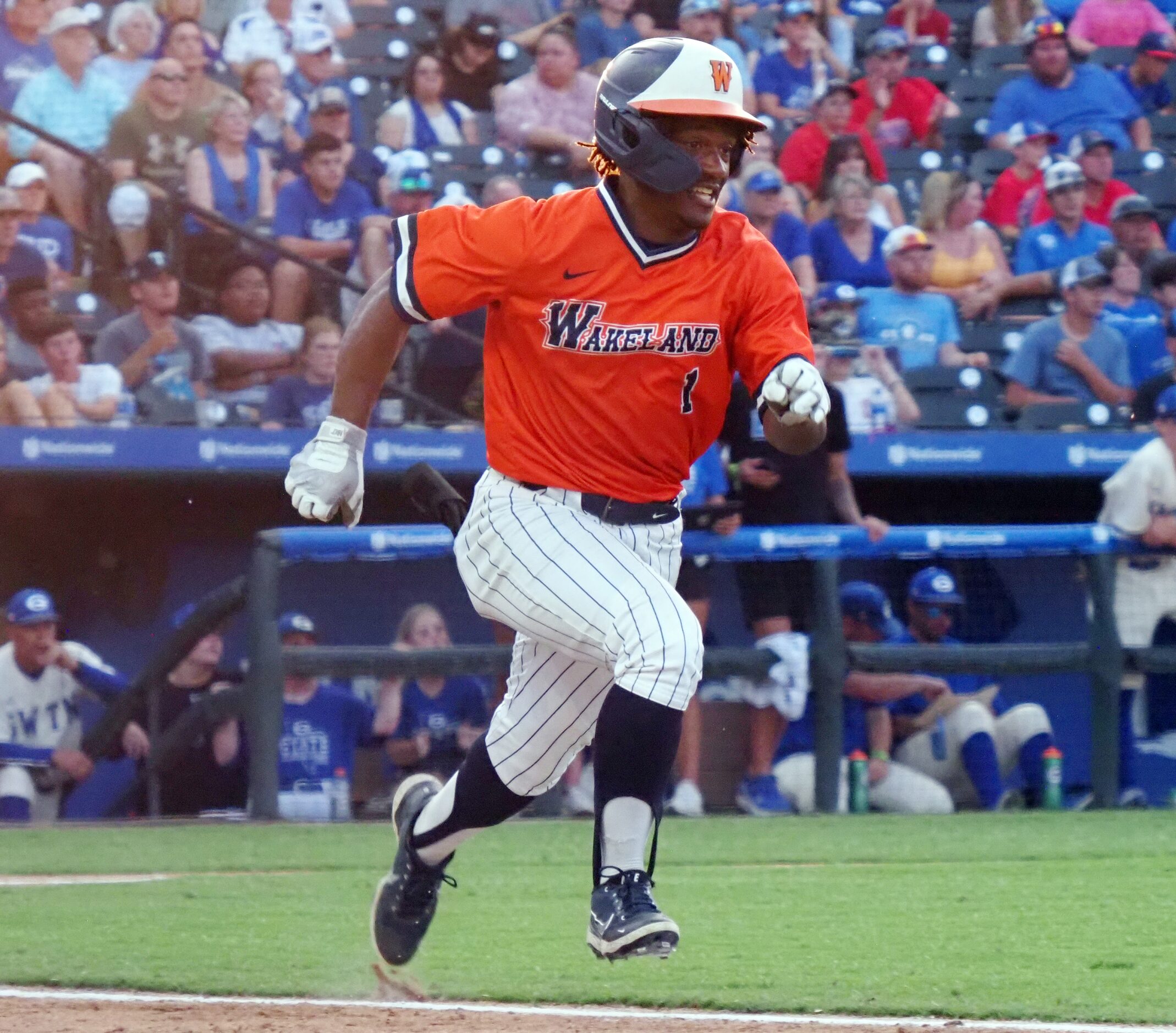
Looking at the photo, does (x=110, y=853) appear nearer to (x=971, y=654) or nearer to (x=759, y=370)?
(x=971, y=654)

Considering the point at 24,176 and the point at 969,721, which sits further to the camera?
the point at 24,176

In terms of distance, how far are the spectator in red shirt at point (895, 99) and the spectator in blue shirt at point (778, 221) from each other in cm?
171

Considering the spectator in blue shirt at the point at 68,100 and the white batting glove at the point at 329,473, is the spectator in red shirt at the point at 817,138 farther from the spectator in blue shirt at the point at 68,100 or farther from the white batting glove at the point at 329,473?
the white batting glove at the point at 329,473

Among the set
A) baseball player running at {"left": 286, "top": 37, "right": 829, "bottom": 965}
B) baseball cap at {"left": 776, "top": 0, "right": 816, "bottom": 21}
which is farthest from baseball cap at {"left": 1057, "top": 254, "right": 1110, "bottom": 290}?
baseball player running at {"left": 286, "top": 37, "right": 829, "bottom": 965}

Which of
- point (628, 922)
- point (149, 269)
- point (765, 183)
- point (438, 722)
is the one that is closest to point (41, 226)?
point (149, 269)

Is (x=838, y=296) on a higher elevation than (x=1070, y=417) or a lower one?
higher

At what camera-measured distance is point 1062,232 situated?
9.70 metres

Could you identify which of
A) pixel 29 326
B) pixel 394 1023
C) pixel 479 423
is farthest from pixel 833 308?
pixel 394 1023

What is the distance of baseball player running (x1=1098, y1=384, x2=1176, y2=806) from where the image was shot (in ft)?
26.4

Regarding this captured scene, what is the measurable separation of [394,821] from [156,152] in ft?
18.5

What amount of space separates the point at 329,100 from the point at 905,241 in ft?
9.47

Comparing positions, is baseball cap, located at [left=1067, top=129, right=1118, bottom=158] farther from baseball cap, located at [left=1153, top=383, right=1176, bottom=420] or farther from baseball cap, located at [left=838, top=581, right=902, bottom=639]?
baseball cap, located at [left=838, top=581, right=902, bottom=639]

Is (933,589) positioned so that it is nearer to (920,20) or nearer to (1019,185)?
(1019,185)

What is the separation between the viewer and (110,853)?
6711 millimetres
